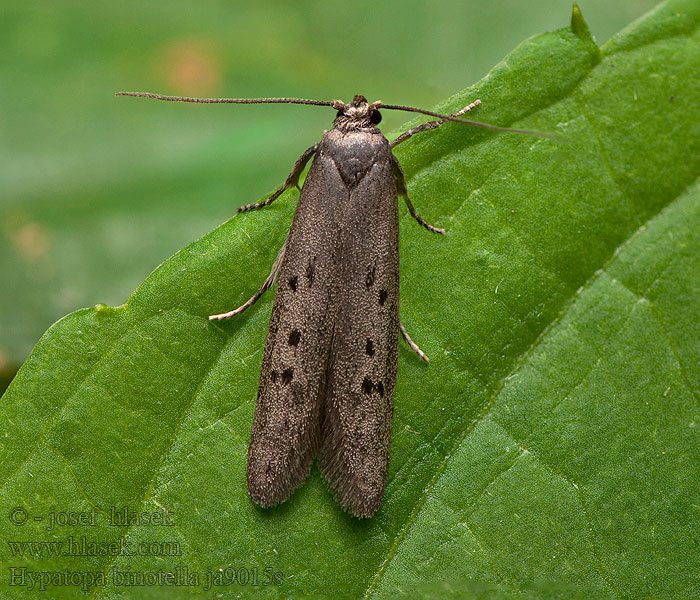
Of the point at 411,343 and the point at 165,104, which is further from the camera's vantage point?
the point at 165,104

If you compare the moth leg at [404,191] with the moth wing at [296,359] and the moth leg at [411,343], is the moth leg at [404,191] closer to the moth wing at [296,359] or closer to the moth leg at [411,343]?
the moth wing at [296,359]

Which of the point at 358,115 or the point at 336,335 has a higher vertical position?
the point at 358,115

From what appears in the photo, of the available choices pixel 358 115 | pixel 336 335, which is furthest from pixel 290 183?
pixel 336 335

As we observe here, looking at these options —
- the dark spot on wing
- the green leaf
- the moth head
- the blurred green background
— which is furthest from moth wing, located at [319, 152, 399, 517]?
the blurred green background

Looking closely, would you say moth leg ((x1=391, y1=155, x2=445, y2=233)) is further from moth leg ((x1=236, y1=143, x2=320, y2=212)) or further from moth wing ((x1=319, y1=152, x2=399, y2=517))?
moth leg ((x1=236, y1=143, x2=320, y2=212))

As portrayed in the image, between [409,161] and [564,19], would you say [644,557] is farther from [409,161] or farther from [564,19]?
[564,19]

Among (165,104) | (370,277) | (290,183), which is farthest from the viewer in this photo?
(165,104)

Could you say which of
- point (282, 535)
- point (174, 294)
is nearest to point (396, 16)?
point (174, 294)

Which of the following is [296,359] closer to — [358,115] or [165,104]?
[358,115]
